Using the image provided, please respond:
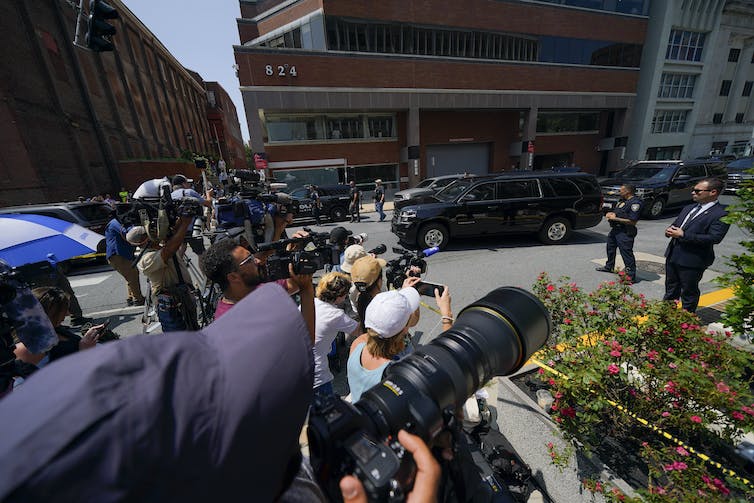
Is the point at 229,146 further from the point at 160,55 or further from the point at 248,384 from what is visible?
the point at 248,384

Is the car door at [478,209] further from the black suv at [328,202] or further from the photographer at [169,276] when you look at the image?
the black suv at [328,202]

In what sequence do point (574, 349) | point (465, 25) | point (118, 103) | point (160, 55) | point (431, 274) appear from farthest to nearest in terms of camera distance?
point (160, 55) < point (118, 103) < point (465, 25) < point (431, 274) < point (574, 349)

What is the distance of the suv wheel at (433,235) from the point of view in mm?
7621

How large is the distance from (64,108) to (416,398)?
879 inches

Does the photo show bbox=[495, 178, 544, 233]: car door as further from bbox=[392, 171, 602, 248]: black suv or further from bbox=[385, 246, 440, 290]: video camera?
bbox=[385, 246, 440, 290]: video camera

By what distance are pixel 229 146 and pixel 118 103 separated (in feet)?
112

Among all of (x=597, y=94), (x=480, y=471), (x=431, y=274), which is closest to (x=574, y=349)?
(x=480, y=471)

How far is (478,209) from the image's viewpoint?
24.6 ft

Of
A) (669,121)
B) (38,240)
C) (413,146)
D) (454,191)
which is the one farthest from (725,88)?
(38,240)

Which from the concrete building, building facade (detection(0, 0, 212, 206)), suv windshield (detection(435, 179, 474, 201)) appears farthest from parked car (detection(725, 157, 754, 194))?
building facade (detection(0, 0, 212, 206))

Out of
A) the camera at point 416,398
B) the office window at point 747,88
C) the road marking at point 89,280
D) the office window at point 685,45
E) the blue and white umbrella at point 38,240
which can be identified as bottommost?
the road marking at point 89,280

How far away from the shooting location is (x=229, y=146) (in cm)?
5250

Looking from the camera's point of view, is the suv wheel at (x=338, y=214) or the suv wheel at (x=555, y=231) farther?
the suv wheel at (x=338, y=214)

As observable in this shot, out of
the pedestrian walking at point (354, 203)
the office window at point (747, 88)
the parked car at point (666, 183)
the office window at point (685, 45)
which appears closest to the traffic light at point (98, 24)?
the pedestrian walking at point (354, 203)
